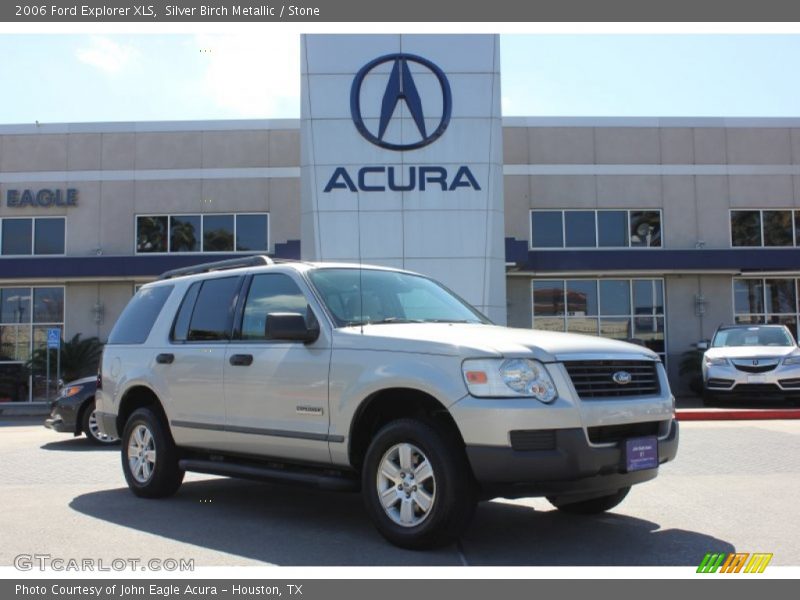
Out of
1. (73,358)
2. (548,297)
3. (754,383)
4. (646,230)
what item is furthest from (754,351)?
(73,358)

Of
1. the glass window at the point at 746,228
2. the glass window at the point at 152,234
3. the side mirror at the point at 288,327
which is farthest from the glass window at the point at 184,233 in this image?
the side mirror at the point at 288,327

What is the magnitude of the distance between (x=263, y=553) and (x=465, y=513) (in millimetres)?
1345

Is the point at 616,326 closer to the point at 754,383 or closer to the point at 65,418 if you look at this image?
the point at 754,383

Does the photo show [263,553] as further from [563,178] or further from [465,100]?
[563,178]

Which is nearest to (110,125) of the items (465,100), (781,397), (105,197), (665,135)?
(105,197)

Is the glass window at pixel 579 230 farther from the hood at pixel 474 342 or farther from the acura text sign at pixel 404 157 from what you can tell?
the hood at pixel 474 342

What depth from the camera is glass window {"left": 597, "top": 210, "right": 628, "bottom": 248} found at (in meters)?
24.9

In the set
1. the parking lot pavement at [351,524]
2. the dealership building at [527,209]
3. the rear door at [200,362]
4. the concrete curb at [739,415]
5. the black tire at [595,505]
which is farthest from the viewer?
the dealership building at [527,209]

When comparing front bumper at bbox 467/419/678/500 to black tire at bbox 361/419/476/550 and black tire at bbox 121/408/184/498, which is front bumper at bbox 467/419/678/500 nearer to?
black tire at bbox 361/419/476/550

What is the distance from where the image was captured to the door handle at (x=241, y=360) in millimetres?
6363

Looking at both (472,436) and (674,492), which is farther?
(674,492)

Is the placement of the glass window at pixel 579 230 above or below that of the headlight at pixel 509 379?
above

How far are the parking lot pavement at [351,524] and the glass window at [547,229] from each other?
15970mm

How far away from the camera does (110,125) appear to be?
997 inches
